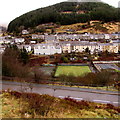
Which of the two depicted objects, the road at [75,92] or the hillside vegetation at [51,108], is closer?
the hillside vegetation at [51,108]

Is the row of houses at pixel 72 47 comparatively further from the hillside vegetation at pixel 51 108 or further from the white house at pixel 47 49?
the hillside vegetation at pixel 51 108

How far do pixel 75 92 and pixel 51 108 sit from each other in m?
1.57

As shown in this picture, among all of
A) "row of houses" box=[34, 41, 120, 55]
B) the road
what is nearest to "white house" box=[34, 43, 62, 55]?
"row of houses" box=[34, 41, 120, 55]

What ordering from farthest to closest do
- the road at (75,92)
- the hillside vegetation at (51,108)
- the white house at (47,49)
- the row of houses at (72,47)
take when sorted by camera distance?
the row of houses at (72,47)
the white house at (47,49)
the road at (75,92)
the hillside vegetation at (51,108)

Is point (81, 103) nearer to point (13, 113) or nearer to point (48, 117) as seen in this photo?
point (48, 117)

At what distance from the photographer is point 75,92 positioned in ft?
16.8

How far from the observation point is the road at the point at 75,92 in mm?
4664

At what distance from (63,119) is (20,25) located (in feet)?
141

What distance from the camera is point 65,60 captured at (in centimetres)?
1452

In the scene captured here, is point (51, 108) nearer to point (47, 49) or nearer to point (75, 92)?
point (75, 92)

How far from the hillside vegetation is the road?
0.47 metres

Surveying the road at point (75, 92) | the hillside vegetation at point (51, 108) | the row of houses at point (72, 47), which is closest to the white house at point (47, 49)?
the row of houses at point (72, 47)

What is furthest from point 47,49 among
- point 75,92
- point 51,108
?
point 51,108

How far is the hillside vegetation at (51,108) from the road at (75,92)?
467 mm
